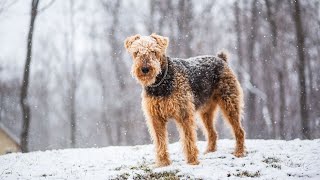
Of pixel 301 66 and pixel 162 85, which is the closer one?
pixel 162 85

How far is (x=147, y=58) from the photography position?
19.0 ft

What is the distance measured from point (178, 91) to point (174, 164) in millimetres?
1284

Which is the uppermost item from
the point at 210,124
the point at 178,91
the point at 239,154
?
the point at 178,91

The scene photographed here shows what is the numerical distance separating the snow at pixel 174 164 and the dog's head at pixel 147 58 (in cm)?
149

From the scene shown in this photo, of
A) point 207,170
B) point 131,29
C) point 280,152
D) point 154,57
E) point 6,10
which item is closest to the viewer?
point 207,170

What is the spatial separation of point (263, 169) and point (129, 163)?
2.60 metres

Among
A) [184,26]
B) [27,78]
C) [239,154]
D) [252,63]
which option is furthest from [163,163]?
[252,63]

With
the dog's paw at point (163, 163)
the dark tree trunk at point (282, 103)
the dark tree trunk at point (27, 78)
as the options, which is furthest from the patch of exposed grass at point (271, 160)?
the dark tree trunk at point (282, 103)

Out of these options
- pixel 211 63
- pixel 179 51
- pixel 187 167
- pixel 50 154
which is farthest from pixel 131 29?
pixel 187 167

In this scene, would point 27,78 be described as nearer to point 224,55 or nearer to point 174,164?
point 224,55

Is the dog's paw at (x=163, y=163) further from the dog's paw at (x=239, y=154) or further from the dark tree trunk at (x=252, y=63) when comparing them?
the dark tree trunk at (x=252, y=63)

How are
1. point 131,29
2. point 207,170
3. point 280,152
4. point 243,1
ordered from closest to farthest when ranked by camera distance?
1. point 207,170
2. point 280,152
3. point 243,1
4. point 131,29

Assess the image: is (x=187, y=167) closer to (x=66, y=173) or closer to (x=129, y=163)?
(x=129, y=163)

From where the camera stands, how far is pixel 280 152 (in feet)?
22.8
